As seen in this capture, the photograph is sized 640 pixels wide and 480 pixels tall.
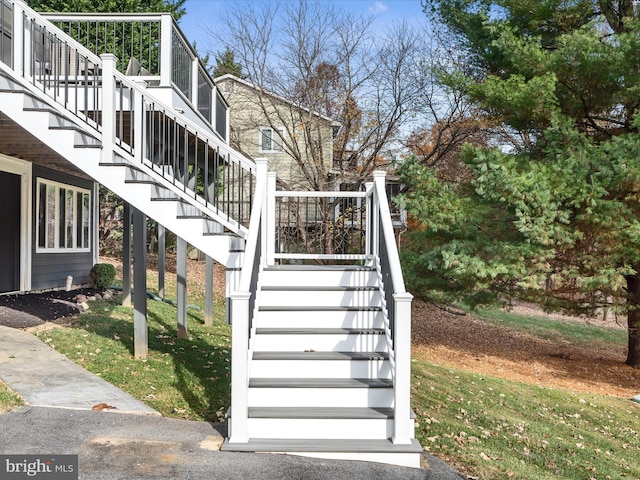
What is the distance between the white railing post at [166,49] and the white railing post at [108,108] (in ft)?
4.97

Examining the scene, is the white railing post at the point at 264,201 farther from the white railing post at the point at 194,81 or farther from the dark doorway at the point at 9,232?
the dark doorway at the point at 9,232

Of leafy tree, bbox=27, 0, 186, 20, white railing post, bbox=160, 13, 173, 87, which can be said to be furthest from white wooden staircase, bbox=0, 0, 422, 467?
leafy tree, bbox=27, 0, 186, 20

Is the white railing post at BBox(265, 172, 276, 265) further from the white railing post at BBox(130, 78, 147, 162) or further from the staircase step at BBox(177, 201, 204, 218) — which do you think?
the white railing post at BBox(130, 78, 147, 162)

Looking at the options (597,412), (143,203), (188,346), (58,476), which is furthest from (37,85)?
(597,412)

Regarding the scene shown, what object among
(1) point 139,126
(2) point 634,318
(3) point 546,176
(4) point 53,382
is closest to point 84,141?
(1) point 139,126

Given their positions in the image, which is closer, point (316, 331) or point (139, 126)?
point (316, 331)

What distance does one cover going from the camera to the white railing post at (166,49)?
7902mm

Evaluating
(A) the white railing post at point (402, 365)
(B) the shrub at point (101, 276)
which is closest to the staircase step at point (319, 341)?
(A) the white railing post at point (402, 365)

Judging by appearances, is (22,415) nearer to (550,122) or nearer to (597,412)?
(597,412)

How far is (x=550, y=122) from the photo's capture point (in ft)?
37.7

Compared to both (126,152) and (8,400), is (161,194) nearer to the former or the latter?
(126,152)

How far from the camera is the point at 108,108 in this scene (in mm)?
6367

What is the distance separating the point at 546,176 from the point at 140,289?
6871 mm

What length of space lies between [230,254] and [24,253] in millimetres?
6936
